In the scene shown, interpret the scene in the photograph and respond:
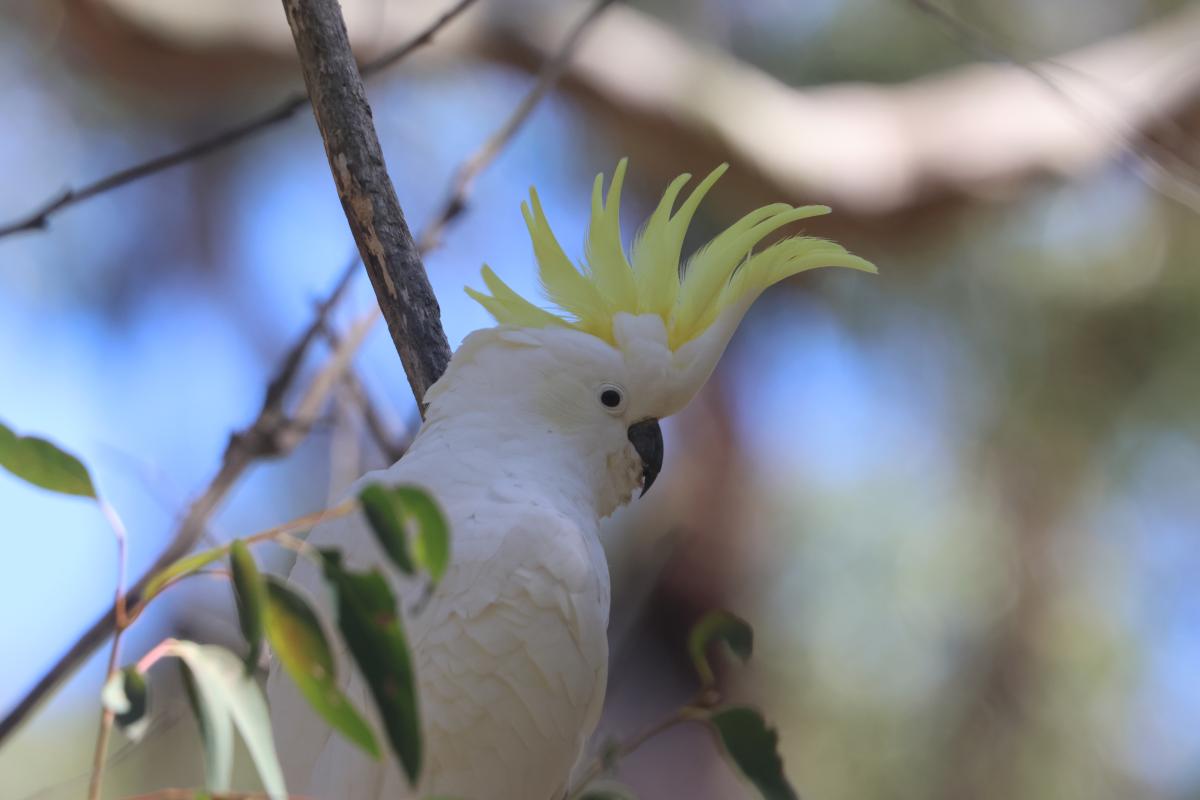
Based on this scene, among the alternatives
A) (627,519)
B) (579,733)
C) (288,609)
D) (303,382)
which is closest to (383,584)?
(288,609)

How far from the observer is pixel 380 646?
34.9 inches

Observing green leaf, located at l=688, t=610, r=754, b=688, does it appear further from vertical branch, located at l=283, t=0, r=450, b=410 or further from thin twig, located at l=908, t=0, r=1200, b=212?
thin twig, located at l=908, t=0, r=1200, b=212

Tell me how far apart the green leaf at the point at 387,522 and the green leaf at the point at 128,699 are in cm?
25

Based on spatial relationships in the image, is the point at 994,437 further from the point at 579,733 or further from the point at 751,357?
the point at 579,733

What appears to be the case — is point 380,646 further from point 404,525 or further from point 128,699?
point 128,699

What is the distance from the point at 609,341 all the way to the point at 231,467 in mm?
756

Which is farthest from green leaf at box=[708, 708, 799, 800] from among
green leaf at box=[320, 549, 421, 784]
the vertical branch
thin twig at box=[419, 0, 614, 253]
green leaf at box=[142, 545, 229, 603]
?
thin twig at box=[419, 0, 614, 253]

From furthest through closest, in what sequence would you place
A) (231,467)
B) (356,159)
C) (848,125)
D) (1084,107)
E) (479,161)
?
1. (848,125)
2. (1084,107)
3. (479,161)
4. (231,467)
5. (356,159)

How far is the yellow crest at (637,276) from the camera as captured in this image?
190 cm

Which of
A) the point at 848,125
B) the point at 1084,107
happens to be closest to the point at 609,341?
the point at 1084,107

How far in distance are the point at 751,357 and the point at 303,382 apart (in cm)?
312

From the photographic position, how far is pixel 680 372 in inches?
74.9

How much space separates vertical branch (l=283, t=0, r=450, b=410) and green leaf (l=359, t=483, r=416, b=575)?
37.2 inches

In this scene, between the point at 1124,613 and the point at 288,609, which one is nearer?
the point at 288,609
